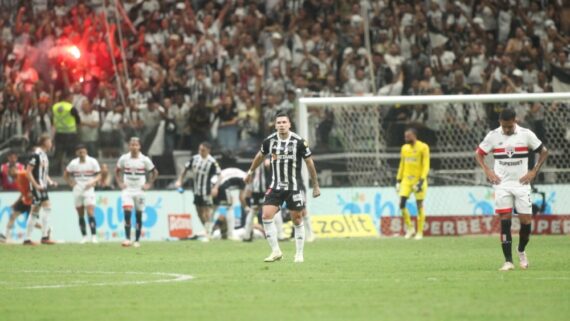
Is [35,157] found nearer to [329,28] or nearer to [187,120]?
[187,120]

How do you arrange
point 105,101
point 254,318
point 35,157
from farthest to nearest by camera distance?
point 105,101
point 35,157
point 254,318

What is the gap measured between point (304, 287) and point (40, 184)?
15955mm

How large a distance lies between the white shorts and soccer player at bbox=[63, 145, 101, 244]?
1398 cm

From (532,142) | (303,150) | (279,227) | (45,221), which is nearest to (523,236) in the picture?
(532,142)

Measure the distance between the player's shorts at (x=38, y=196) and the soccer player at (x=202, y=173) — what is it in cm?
316

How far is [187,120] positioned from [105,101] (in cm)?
231

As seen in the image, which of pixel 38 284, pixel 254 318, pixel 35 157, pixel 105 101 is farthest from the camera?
pixel 105 101

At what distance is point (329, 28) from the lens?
106 ft

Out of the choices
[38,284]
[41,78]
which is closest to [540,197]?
[41,78]

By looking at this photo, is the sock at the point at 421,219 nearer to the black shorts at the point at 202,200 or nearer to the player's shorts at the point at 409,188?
the player's shorts at the point at 409,188

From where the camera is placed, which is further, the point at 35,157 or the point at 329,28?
the point at 329,28

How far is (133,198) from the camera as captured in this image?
27.9 meters

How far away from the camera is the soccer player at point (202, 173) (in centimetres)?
2873

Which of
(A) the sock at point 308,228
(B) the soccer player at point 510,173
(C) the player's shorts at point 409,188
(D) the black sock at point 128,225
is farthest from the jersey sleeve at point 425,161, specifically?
(B) the soccer player at point 510,173
